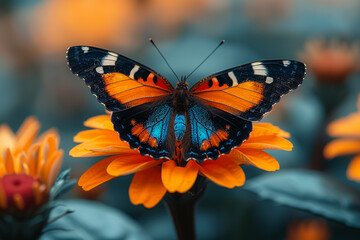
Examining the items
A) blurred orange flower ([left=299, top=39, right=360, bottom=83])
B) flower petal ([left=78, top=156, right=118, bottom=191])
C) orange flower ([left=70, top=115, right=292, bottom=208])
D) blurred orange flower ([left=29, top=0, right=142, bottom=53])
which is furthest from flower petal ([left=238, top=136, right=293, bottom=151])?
blurred orange flower ([left=29, top=0, right=142, bottom=53])

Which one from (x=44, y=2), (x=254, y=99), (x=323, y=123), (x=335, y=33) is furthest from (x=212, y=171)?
(x=44, y=2)

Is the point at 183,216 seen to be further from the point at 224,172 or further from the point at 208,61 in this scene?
the point at 208,61

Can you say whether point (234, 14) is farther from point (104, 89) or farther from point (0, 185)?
point (0, 185)

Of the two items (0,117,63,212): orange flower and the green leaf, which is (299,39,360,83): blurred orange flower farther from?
(0,117,63,212): orange flower

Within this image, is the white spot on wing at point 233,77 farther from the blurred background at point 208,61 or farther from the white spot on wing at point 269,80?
the blurred background at point 208,61

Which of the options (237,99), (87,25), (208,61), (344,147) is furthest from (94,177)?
(87,25)
